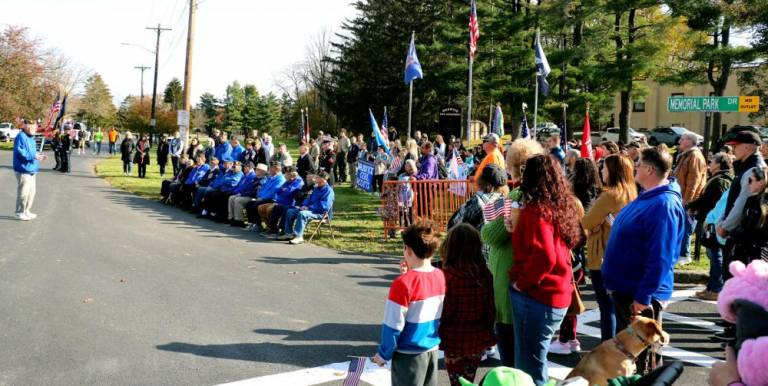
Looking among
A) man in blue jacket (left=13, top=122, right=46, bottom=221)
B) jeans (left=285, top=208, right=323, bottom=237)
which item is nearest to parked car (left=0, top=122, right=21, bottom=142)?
man in blue jacket (left=13, top=122, right=46, bottom=221)

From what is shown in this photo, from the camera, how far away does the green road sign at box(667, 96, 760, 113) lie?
12.2m

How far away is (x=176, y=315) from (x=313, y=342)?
172 centimetres

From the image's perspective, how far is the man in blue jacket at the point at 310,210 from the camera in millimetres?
12508

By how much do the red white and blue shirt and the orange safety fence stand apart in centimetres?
845

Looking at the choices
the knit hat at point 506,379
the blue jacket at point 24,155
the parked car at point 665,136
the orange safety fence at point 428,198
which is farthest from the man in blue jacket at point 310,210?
the parked car at point 665,136

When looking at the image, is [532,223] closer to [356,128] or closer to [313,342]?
[313,342]

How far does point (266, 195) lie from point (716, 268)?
30.2 feet

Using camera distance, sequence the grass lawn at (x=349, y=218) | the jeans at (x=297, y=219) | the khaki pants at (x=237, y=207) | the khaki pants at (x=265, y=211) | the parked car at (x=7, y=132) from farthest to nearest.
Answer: the parked car at (x=7, y=132) < the khaki pants at (x=237, y=207) < the khaki pants at (x=265, y=211) < the jeans at (x=297, y=219) < the grass lawn at (x=349, y=218)

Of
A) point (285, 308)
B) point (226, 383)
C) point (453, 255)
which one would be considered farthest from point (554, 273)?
point (285, 308)

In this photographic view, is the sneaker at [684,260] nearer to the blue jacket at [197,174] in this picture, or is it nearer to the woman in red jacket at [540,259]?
the woman in red jacket at [540,259]

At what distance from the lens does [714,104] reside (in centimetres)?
1222

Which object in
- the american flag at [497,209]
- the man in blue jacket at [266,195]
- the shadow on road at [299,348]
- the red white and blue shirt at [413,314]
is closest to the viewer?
the red white and blue shirt at [413,314]

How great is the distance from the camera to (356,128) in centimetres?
4894

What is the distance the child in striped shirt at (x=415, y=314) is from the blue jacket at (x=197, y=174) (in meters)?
14.4
